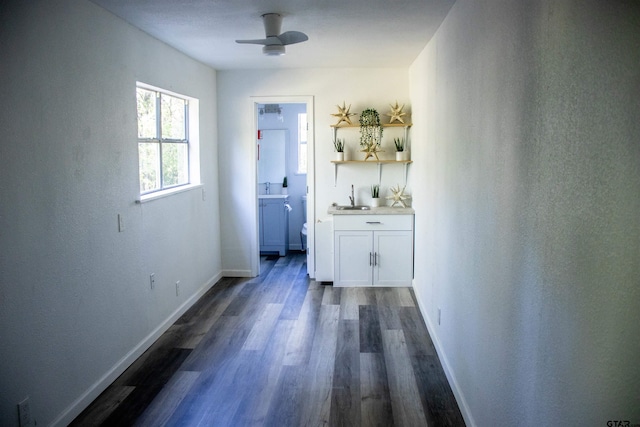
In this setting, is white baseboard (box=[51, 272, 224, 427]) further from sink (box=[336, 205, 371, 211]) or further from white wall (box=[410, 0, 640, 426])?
white wall (box=[410, 0, 640, 426])

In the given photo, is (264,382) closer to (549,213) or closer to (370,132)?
(549,213)

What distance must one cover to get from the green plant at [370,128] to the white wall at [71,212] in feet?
7.32

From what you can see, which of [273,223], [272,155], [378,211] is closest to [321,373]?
[378,211]

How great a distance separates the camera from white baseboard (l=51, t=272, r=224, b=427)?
2900 mm

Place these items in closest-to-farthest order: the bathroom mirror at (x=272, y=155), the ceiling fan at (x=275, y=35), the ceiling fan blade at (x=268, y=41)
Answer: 1. the ceiling fan at (x=275, y=35)
2. the ceiling fan blade at (x=268, y=41)
3. the bathroom mirror at (x=272, y=155)

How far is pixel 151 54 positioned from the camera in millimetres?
4160

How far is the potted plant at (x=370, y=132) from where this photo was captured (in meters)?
5.74

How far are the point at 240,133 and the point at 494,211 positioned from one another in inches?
163

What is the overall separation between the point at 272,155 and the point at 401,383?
477cm

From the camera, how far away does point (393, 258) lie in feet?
18.7

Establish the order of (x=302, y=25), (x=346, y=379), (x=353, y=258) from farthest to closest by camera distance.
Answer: (x=353, y=258) → (x=302, y=25) → (x=346, y=379)

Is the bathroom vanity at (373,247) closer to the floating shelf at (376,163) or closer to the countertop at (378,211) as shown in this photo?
the countertop at (378,211)

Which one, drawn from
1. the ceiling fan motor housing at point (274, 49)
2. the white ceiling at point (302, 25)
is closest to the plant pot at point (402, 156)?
the white ceiling at point (302, 25)

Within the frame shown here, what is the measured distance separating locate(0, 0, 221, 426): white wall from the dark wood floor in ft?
0.91
